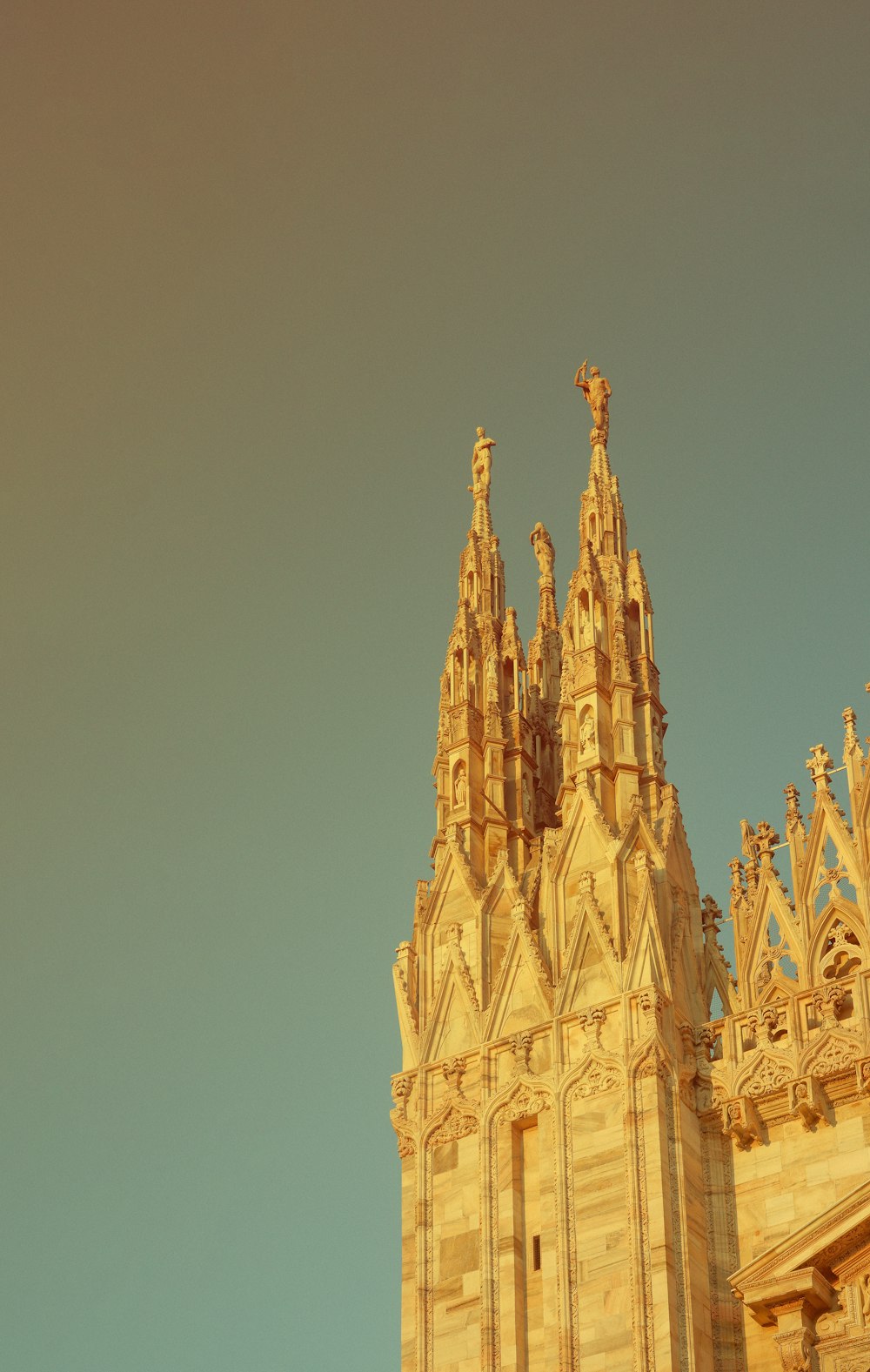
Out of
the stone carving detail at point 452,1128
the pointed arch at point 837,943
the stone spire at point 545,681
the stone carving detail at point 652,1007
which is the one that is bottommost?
the stone carving detail at point 452,1128

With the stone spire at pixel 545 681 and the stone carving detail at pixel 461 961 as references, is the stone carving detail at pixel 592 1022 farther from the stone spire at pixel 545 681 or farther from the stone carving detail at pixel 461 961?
the stone spire at pixel 545 681

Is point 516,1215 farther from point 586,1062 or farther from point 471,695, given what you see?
point 471,695

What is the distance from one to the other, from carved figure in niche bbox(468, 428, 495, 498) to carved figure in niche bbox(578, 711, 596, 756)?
268 inches

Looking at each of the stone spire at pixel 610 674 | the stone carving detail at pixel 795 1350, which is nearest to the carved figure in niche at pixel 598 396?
the stone spire at pixel 610 674

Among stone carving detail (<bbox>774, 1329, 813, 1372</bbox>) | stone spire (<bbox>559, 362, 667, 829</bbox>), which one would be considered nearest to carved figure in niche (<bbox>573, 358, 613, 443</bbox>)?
stone spire (<bbox>559, 362, 667, 829</bbox>)

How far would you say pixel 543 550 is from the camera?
39.7m

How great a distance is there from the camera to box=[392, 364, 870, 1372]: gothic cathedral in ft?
92.0

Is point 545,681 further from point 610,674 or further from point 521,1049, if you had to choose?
point 521,1049

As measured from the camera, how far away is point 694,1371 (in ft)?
89.5

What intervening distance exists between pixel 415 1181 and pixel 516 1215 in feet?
5.12

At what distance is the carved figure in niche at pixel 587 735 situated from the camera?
111 feet

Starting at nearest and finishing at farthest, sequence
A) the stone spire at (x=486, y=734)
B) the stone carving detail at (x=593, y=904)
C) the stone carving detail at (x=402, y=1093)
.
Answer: the stone carving detail at (x=593, y=904)
the stone carving detail at (x=402, y=1093)
the stone spire at (x=486, y=734)

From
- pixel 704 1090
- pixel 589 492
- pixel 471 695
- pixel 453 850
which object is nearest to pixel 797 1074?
pixel 704 1090

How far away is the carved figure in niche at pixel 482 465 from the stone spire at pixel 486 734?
1556 millimetres
